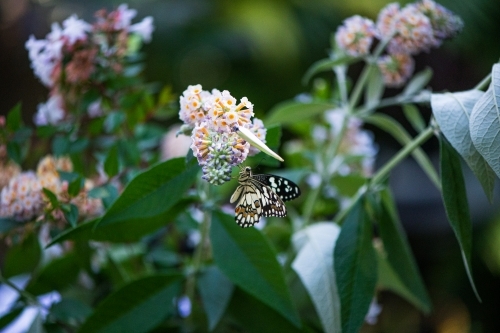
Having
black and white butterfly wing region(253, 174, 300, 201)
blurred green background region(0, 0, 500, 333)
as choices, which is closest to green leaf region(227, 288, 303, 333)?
black and white butterfly wing region(253, 174, 300, 201)

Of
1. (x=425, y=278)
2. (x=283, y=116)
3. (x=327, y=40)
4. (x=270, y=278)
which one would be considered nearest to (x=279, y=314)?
(x=270, y=278)

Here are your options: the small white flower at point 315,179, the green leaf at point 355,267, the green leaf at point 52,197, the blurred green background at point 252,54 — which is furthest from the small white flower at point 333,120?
the blurred green background at point 252,54

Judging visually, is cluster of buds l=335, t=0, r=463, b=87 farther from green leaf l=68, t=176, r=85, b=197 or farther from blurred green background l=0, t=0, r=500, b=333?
blurred green background l=0, t=0, r=500, b=333

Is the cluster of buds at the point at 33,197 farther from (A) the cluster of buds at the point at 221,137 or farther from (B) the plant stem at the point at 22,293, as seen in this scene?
(A) the cluster of buds at the point at 221,137

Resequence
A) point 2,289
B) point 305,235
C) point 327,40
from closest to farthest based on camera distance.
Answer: point 305,235, point 2,289, point 327,40

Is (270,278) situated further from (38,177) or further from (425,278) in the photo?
(425,278)

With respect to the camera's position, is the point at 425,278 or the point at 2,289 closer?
the point at 2,289
